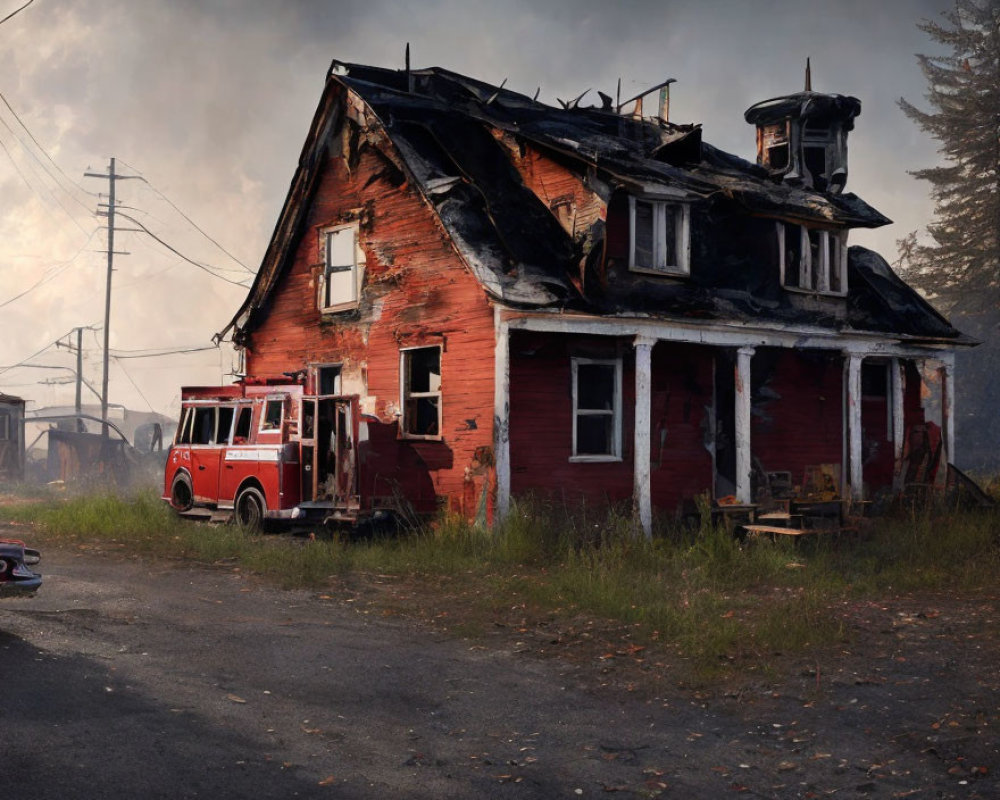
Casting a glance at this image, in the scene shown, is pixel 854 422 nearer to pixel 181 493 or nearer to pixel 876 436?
pixel 876 436

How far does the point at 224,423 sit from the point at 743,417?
29.6 feet

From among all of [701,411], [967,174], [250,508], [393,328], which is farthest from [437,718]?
[967,174]

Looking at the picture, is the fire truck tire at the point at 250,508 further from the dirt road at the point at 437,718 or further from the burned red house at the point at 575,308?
the dirt road at the point at 437,718

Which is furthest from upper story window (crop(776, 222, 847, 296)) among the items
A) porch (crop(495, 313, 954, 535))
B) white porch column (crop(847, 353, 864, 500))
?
white porch column (crop(847, 353, 864, 500))

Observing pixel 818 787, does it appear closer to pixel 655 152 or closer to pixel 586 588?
pixel 586 588

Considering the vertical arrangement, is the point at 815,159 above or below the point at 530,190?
above

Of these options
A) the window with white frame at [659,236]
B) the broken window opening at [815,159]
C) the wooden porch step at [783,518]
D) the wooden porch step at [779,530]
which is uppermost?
the broken window opening at [815,159]

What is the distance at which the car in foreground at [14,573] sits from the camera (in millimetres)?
8156

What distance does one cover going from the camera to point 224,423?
16.9 meters

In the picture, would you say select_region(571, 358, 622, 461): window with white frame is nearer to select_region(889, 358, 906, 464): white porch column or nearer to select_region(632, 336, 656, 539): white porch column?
select_region(632, 336, 656, 539): white porch column

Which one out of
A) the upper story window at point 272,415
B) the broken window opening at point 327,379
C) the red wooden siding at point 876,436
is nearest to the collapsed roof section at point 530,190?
the red wooden siding at point 876,436

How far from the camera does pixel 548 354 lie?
1602cm

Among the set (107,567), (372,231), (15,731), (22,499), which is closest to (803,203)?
(372,231)

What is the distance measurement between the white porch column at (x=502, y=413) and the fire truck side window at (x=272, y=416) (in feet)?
11.9
